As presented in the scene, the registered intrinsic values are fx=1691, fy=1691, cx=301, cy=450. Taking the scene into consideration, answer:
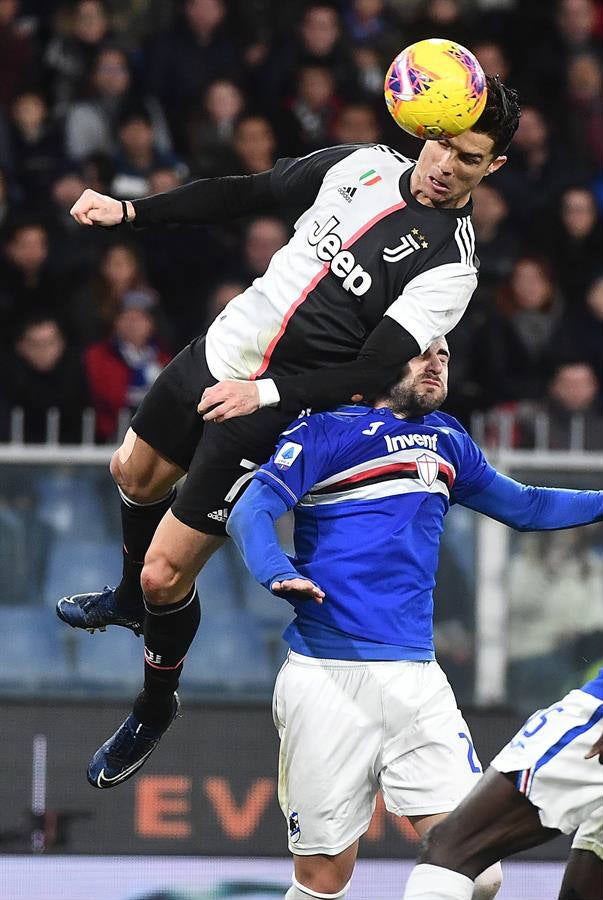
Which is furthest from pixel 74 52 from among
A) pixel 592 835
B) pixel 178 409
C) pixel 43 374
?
pixel 592 835

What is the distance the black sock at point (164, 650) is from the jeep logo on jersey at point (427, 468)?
89 cm

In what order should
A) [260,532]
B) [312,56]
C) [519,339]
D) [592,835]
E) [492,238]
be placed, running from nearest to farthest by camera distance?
[592,835] → [260,532] → [519,339] → [492,238] → [312,56]

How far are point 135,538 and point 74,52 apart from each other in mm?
5424

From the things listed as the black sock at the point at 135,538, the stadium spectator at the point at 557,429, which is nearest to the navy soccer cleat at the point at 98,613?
the black sock at the point at 135,538

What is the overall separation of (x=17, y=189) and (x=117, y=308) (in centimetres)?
115

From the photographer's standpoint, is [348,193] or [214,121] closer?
[348,193]

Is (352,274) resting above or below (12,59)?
above

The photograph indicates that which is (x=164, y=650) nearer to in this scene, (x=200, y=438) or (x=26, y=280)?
(x=200, y=438)

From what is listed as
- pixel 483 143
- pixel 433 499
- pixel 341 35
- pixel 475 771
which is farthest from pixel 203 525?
pixel 341 35

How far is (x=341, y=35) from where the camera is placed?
10.3 metres

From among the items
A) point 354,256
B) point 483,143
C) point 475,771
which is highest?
point 483,143

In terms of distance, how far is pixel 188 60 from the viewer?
999 cm

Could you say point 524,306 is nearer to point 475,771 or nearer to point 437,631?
point 437,631

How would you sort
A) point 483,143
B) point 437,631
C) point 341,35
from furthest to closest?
point 341,35
point 437,631
point 483,143
